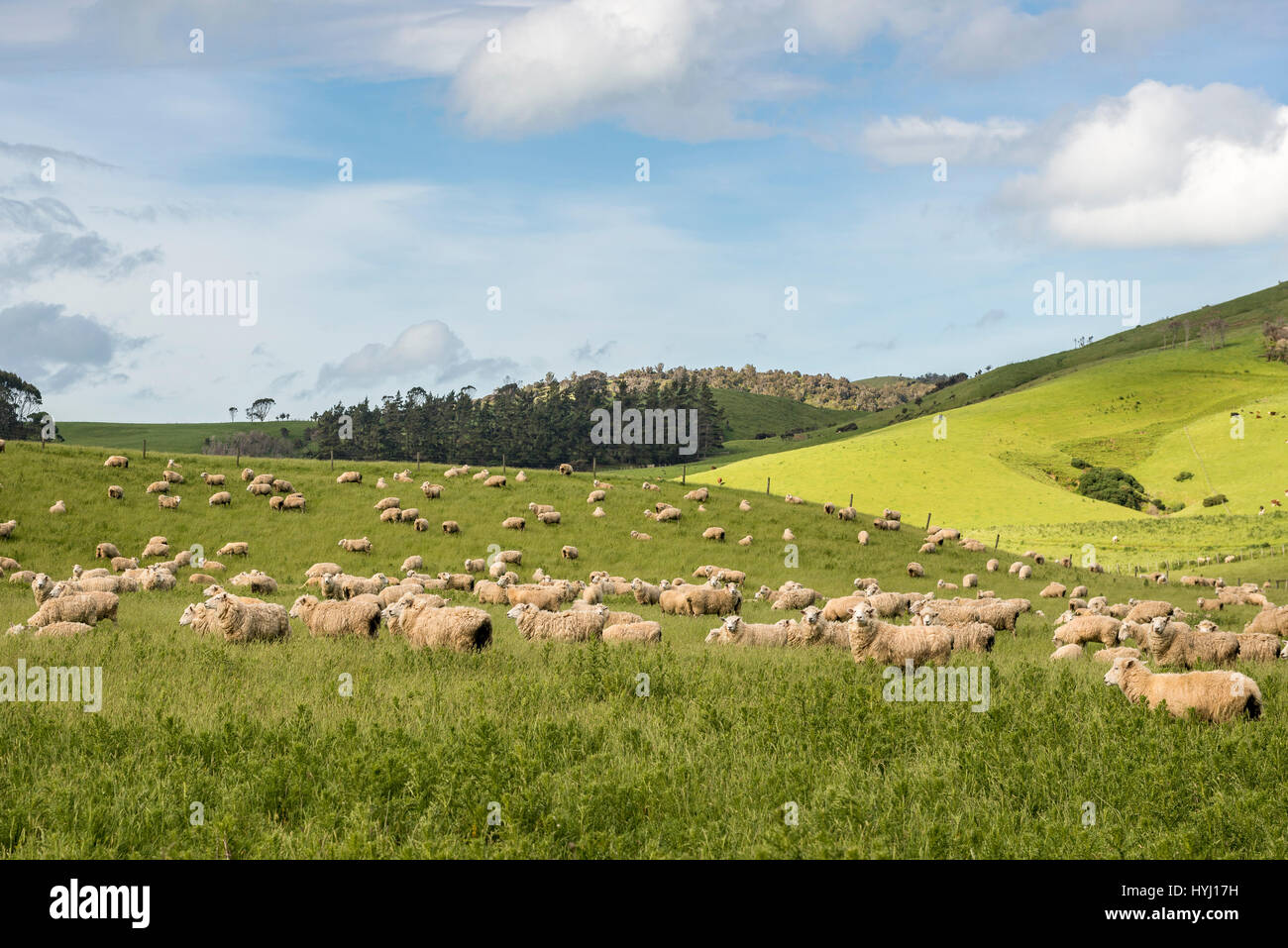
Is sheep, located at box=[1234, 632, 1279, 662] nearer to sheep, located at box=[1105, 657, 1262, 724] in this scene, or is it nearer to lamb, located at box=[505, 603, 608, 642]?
sheep, located at box=[1105, 657, 1262, 724]

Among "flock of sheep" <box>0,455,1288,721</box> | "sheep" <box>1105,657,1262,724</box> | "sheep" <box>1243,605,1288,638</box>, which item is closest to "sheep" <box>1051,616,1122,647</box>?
"flock of sheep" <box>0,455,1288,721</box>

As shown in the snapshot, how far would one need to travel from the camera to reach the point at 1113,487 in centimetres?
9494

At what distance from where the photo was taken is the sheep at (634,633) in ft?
63.0

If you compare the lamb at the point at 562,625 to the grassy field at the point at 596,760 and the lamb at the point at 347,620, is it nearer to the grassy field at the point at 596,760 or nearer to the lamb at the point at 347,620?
the grassy field at the point at 596,760

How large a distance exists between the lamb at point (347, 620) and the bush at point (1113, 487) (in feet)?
307

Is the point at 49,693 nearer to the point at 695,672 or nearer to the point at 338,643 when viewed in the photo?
the point at 338,643

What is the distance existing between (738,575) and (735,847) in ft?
101

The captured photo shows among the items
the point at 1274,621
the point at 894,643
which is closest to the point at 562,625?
the point at 894,643

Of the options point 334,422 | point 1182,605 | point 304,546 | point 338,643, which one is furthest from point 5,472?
point 334,422

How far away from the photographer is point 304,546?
39.4 metres

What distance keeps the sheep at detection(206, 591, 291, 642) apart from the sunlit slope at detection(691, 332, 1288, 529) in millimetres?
72254

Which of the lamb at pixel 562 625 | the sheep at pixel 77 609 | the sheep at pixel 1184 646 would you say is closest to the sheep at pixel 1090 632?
the sheep at pixel 1184 646

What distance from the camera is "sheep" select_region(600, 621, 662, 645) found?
19188 mm

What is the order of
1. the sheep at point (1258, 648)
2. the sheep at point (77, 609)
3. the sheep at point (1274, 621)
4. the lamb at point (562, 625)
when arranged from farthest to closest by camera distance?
the sheep at point (1274, 621), the lamb at point (562, 625), the sheep at point (77, 609), the sheep at point (1258, 648)
